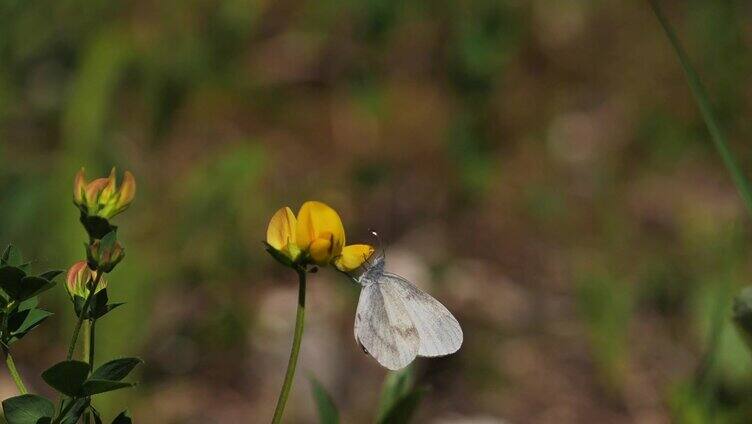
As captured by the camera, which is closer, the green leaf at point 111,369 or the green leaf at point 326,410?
the green leaf at point 111,369

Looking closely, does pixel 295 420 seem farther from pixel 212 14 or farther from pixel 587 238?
pixel 212 14

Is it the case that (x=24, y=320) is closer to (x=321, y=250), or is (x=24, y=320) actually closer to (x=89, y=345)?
(x=89, y=345)

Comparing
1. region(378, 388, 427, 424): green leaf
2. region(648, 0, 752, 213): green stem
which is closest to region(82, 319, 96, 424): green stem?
region(378, 388, 427, 424): green leaf

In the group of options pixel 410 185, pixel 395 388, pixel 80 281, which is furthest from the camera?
pixel 410 185

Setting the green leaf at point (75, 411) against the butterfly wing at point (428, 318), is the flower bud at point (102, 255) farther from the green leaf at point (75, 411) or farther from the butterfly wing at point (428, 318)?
the butterfly wing at point (428, 318)

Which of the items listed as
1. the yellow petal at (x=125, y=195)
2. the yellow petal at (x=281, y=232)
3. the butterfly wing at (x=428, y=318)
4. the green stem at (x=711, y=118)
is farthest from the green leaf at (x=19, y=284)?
the green stem at (x=711, y=118)

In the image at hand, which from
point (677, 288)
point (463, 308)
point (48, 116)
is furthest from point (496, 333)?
point (48, 116)

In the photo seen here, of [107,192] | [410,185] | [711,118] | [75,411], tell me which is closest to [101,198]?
[107,192]

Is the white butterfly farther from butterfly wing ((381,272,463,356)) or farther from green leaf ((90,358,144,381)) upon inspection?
green leaf ((90,358,144,381))
